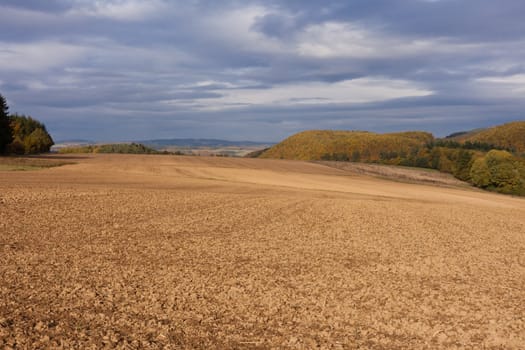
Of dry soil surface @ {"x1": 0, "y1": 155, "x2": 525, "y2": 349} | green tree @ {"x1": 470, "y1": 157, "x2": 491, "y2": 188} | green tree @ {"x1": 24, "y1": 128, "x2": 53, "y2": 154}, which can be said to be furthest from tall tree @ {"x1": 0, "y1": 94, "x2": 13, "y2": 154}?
green tree @ {"x1": 470, "y1": 157, "x2": 491, "y2": 188}

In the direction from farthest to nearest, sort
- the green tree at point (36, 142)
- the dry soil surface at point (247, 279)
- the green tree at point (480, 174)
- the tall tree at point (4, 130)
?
the green tree at point (36, 142)
the green tree at point (480, 174)
the tall tree at point (4, 130)
the dry soil surface at point (247, 279)

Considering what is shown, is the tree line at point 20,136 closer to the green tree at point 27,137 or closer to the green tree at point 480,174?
the green tree at point 27,137

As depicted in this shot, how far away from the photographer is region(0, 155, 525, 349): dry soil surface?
8.27m

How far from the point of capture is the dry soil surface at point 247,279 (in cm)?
827

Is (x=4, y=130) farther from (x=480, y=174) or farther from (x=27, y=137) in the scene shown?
(x=480, y=174)

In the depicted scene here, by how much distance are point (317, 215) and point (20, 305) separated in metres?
15.9

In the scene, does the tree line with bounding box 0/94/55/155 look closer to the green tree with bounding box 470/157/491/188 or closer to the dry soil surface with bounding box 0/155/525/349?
the dry soil surface with bounding box 0/155/525/349

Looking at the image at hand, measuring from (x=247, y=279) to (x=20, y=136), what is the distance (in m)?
85.4

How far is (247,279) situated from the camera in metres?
11.6

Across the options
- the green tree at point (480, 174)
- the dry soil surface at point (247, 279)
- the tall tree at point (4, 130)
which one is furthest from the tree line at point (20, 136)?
the green tree at point (480, 174)

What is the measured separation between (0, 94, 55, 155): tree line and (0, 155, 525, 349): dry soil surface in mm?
48593

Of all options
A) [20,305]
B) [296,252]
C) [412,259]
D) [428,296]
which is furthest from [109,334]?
[412,259]

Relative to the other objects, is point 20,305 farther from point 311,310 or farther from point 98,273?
point 311,310

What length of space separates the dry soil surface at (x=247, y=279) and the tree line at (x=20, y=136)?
48593 mm
